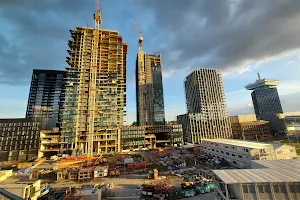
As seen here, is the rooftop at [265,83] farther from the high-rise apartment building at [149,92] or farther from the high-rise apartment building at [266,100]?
the high-rise apartment building at [149,92]

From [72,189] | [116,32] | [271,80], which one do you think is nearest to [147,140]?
[72,189]

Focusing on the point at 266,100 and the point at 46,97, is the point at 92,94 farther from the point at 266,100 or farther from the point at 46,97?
the point at 266,100

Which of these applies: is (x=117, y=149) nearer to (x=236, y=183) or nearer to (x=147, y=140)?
(x=147, y=140)

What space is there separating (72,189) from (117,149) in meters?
62.4

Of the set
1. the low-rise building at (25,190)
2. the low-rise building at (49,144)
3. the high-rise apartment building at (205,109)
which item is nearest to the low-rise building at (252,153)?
the low-rise building at (25,190)

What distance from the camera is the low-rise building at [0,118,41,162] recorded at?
7819 cm

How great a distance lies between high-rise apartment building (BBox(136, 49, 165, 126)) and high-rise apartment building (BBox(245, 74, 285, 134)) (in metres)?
128

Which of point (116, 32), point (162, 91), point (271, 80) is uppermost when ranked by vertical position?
point (116, 32)

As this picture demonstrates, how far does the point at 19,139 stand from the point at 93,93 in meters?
48.4

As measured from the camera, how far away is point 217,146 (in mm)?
61031

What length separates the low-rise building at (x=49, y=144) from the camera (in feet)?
287

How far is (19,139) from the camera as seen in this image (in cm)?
8044

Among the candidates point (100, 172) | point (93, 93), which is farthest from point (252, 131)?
point (93, 93)

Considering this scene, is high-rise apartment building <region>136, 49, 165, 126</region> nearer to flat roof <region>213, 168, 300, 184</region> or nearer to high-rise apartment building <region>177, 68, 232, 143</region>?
high-rise apartment building <region>177, 68, 232, 143</region>
